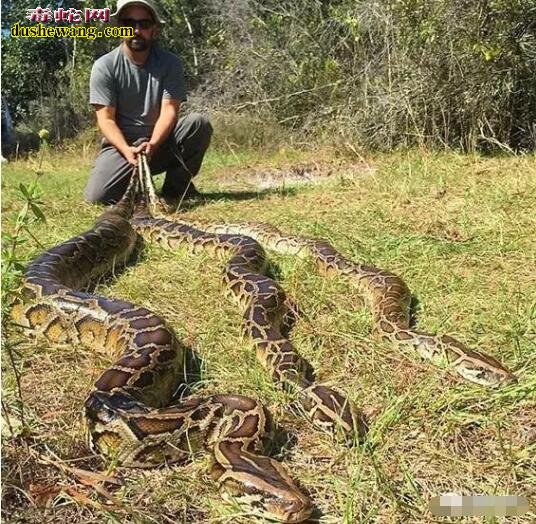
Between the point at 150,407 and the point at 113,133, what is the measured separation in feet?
18.5

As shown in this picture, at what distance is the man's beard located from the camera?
8.42 metres

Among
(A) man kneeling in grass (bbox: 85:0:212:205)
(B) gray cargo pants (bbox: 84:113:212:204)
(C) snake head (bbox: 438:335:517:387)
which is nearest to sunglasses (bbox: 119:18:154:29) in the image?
(A) man kneeling in grass (bbox: 85:0:212:205)

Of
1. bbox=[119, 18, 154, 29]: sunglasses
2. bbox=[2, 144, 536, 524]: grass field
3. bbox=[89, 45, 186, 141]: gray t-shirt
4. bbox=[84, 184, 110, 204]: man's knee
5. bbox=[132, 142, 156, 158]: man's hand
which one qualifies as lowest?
bbox=[2, 144, 536, 524]: grass field

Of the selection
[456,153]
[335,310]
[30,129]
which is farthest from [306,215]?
[30,129]

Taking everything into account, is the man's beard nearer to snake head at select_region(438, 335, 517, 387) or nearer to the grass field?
the grass field

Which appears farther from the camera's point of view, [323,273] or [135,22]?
[135,22]

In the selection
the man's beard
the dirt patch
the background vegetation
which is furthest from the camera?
the background vegetation

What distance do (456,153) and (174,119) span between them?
4165 millimetres

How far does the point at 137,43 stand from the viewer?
845 cm

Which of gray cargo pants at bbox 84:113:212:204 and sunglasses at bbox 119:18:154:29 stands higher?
sunglasses at bbox 119:18:154:29

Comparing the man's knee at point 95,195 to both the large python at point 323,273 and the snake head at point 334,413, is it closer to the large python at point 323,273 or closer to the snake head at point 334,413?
the large python at point 323,273

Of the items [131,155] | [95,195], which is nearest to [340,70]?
[131,155]

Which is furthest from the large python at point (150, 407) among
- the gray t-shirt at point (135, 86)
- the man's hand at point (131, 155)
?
the gray t-shirt at point (135, 86)

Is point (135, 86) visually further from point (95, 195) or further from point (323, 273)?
point (323, 273)
